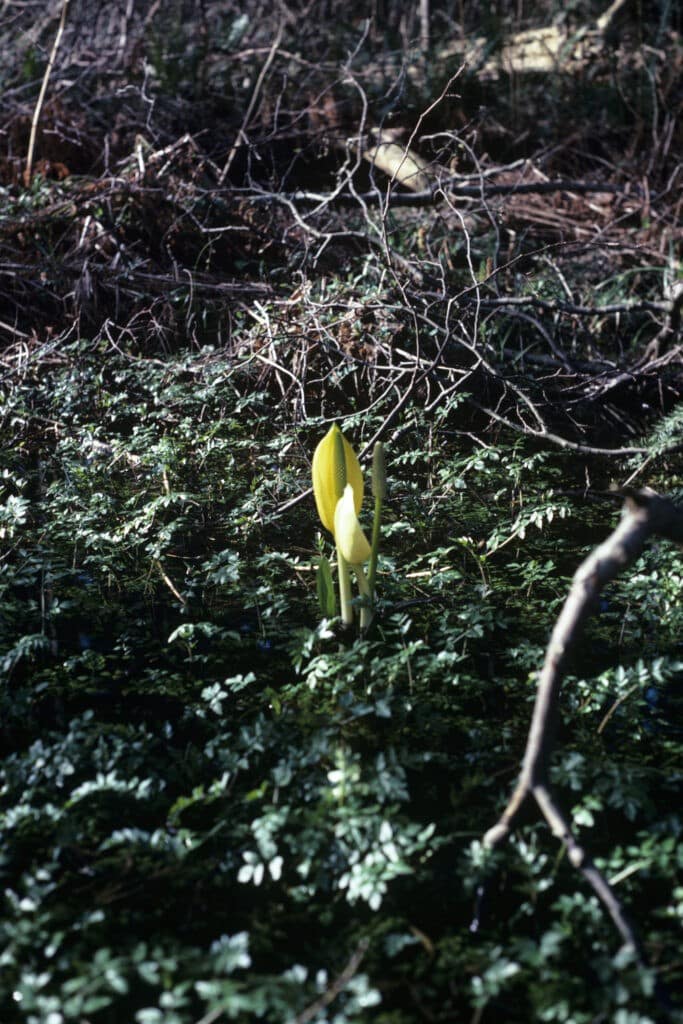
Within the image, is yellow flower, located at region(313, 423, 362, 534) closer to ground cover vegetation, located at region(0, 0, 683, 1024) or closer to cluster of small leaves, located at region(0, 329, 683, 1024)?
ground cover vegetation, located at region(0, 0, 683, 1024)

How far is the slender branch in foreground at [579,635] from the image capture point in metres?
1.36

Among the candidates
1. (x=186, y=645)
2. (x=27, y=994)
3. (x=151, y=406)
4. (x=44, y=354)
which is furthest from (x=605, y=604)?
(x=44, y=354)

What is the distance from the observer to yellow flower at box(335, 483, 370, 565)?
199 cm

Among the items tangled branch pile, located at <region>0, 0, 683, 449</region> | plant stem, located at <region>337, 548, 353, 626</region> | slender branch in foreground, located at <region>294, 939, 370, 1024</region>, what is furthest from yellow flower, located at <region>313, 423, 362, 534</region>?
tangled branch pile, located at <region>0, 0, 683, 449</region>

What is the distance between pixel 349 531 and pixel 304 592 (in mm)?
544

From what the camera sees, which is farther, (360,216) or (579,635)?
(360,216)

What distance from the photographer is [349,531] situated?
2.00 m

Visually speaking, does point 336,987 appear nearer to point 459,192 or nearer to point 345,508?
point 345,508

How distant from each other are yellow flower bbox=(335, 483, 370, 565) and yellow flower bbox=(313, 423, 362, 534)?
0.12 ft

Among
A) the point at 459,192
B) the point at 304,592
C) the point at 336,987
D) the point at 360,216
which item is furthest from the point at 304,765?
the point at 360,216

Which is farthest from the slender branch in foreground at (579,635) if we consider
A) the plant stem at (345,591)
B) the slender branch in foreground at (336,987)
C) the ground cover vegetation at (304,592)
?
the plant stem at (345,591)

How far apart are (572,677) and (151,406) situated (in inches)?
102

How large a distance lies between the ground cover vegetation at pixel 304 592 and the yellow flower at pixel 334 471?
14 cm

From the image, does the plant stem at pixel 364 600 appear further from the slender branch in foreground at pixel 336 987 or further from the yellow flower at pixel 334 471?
the slender branch in foreground at pixel 336 987
